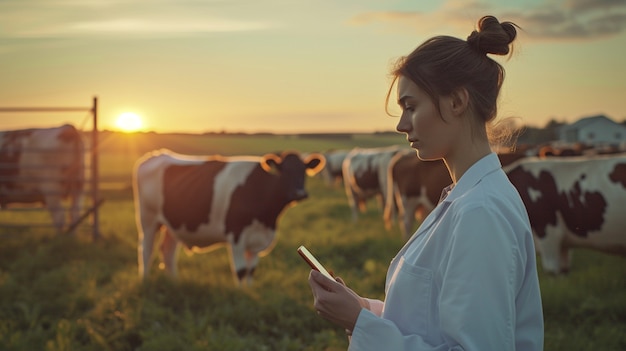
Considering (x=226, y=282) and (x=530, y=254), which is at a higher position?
(x=530, y=254)

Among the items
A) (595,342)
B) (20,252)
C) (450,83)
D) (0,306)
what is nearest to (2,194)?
(20,252)

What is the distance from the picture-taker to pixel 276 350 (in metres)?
5.62

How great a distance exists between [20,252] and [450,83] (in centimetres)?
956

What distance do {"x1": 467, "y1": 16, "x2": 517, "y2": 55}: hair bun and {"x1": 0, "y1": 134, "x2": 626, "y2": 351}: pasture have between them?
12.0 ft

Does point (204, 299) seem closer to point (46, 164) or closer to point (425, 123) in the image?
point (425, 123)

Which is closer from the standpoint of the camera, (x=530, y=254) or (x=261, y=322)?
(x=530, y=254)

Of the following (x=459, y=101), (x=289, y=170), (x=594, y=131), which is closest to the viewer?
(x=459, y=101)

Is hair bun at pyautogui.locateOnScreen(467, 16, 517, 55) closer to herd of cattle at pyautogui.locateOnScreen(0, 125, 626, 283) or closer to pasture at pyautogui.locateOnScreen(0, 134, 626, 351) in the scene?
pasture at pyautogui.locateOnScreen(0, 134, 626, 351)

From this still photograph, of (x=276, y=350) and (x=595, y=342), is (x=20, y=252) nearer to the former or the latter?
(x=276, y=350)

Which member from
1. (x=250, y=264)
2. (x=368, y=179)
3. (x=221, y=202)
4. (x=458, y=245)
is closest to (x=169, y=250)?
(x=221, y=202)

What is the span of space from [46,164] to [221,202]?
6.17 meters

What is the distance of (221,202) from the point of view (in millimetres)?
8500

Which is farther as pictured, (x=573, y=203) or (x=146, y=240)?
(x=146, y=240)

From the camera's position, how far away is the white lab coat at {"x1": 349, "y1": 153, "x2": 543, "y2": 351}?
1625mm
